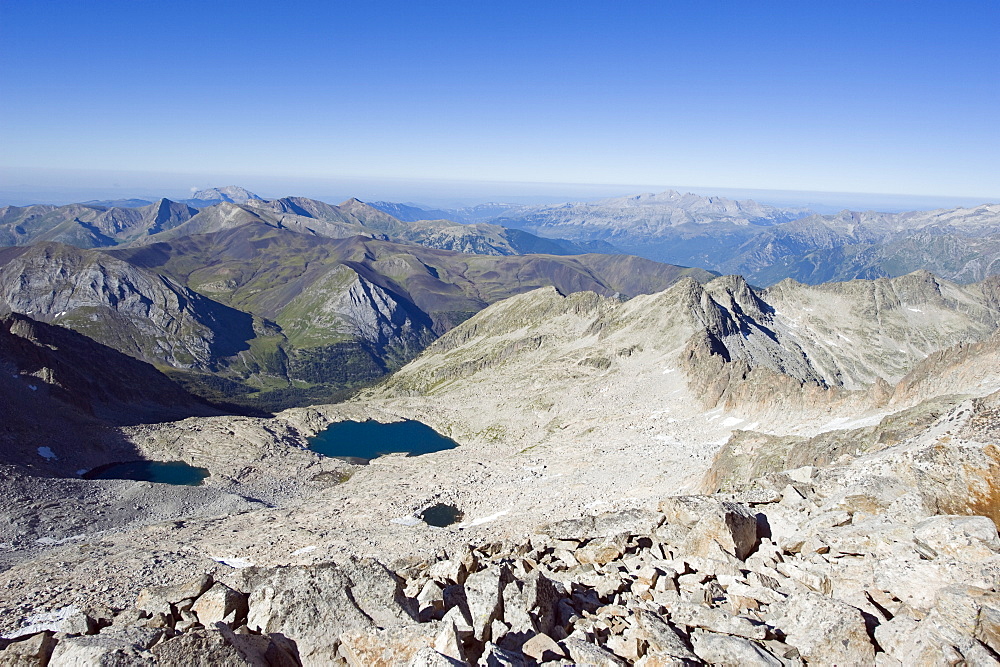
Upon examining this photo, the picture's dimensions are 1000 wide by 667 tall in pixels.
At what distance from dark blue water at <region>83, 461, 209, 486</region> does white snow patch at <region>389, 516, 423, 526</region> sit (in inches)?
1837

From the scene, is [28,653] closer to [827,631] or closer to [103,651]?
[103,651]

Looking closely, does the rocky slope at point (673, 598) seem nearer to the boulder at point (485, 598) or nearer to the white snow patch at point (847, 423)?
the boulder at point (485, 598)

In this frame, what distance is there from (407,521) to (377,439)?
87971mm

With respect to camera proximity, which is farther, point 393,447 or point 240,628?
point 393,447

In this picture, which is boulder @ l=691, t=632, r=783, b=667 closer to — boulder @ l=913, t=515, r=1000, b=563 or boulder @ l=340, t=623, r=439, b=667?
boulder @ l=340, t=623, r=439, b=667

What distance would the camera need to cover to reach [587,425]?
374ft

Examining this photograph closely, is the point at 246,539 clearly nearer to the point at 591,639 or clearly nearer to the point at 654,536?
the point at 654,536

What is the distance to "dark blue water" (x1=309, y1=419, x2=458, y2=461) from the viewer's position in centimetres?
14175

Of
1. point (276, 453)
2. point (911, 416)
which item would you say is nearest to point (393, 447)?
point (276, 453)

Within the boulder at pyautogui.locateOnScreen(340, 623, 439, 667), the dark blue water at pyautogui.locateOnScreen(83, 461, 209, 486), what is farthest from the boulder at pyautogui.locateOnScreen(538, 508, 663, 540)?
the dark blue water at pyautogui.locateOnScreen(83, 461, 209, 486)

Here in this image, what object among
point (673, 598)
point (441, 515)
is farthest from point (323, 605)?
point (441, 515)

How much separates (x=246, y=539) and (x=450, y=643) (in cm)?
5320

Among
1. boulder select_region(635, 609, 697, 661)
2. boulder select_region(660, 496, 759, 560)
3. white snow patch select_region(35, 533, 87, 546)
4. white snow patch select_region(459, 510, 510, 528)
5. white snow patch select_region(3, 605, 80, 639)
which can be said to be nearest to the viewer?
boulder select_region(635, 609, 697, 661)

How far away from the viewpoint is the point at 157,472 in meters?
97.1
